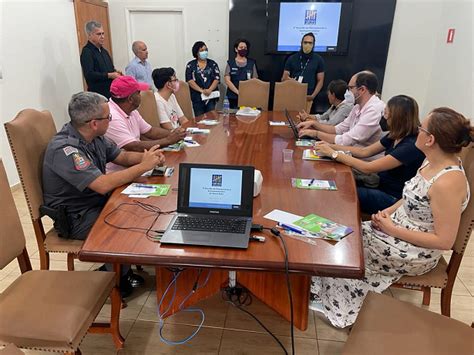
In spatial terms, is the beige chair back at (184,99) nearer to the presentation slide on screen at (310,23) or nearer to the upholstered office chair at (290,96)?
the upholstered office chair at (290,96)

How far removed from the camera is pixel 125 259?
1133 millimetres

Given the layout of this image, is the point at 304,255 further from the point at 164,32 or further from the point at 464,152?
the point at 164,32

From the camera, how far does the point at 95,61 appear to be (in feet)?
12.8

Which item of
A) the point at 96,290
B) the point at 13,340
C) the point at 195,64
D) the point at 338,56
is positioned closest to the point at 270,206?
the point at 96,290

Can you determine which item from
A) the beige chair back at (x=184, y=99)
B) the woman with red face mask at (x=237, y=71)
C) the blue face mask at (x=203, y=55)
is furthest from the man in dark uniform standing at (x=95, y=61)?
the woman with red face mask at (x=237, y=71)

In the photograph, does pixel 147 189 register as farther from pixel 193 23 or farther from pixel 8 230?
pixel 193 23

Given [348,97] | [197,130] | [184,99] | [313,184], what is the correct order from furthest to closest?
[184,99], [348,97], [197,130], [313,184]

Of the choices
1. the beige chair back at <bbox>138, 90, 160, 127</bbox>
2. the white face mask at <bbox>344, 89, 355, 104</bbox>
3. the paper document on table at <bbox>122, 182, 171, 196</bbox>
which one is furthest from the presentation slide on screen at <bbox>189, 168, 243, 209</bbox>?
the white face mask at <bbox>344, 89, 355, 104</bbox>

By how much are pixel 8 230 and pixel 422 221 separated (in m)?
1.65

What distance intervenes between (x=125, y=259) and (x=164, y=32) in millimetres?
4858

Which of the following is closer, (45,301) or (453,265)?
(45,301)

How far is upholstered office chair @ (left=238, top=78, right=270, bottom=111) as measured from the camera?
4.23m

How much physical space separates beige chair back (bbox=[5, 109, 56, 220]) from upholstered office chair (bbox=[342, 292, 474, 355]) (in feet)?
4.89

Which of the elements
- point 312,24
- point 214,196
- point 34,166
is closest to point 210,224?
point 214,196
